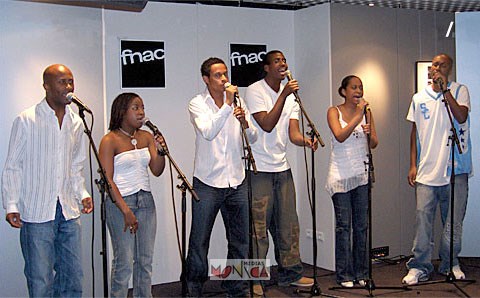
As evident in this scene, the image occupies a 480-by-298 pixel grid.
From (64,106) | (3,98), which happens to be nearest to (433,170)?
(64,106)

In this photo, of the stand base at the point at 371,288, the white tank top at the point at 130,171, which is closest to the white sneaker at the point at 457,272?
the stand base at the point at 371,288

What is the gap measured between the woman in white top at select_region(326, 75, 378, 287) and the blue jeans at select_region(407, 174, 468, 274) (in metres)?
0.48

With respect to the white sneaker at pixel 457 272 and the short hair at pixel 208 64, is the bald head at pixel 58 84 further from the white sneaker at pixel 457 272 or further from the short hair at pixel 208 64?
the white sneaker at pixel 457 272

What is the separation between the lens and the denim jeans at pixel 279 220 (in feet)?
14.8

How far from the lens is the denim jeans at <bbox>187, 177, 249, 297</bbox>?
4219 mm

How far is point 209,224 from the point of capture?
4250mm

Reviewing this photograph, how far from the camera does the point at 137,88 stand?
470cm

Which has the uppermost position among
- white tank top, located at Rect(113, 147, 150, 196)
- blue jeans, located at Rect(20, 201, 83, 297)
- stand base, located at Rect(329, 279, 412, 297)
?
white tank top, located at Rect(113, 147, 150, 196)

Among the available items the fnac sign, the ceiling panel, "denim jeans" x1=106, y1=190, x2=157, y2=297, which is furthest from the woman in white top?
"denim jeans" x1=106, y1=190, x2=157, y2=297

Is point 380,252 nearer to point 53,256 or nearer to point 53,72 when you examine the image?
point 53,256

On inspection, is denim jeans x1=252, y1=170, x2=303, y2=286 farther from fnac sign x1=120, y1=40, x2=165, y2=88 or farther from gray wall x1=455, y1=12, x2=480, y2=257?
gray wall x1=455, y1=12, x2=480, y2=257

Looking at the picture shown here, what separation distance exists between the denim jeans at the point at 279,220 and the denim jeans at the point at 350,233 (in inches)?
12.0

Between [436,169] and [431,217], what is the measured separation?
0.37 m

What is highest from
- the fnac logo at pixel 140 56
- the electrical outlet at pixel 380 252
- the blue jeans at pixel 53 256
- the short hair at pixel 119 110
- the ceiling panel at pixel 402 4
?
the ceiling panel at pixel 402 4
